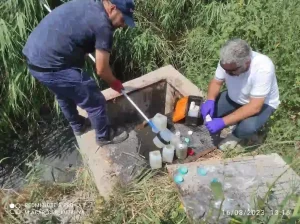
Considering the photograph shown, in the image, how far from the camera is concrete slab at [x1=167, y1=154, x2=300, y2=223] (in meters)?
2.80

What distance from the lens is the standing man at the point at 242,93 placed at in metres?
2.96

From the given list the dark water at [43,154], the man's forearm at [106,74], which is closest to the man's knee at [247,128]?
the man's forearm at [106,74]

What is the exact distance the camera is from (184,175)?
3.15 meters

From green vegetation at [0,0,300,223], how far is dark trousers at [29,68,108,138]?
662 mm

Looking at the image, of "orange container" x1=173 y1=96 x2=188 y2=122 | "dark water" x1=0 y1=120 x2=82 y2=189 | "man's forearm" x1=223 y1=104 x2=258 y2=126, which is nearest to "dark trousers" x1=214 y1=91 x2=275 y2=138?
"man's forearm" x1=223 y1=104 x2=258 y2=126

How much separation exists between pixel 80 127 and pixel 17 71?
36.7 inches

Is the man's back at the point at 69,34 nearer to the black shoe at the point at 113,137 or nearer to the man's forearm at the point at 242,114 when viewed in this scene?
the black shoe at the point at 113,137

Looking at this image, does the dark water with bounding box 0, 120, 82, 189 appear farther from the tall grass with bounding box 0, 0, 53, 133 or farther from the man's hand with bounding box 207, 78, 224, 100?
the man's hand with bounding box 207, 78, 224, 100

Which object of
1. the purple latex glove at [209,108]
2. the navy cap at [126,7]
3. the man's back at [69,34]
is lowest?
the purple latex glove at [209,108]

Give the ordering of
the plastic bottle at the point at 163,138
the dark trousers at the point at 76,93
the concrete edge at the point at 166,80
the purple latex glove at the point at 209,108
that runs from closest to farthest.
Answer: the dark trousers at the point at 76,93 → the purple latex glove at the point at 209,108 → the plastic bottle at the point at 163,138 → the concrete edge at the point at 166,80

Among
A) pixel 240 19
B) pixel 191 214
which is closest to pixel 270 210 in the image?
pixel 191 214

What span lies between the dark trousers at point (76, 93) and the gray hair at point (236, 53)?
4.23 feet

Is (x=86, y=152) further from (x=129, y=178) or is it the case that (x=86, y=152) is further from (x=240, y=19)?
(x=240, y=19)

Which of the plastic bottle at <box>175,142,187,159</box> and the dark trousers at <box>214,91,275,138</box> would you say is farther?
the plastic bottle at <box>175,142,187,159</box>
